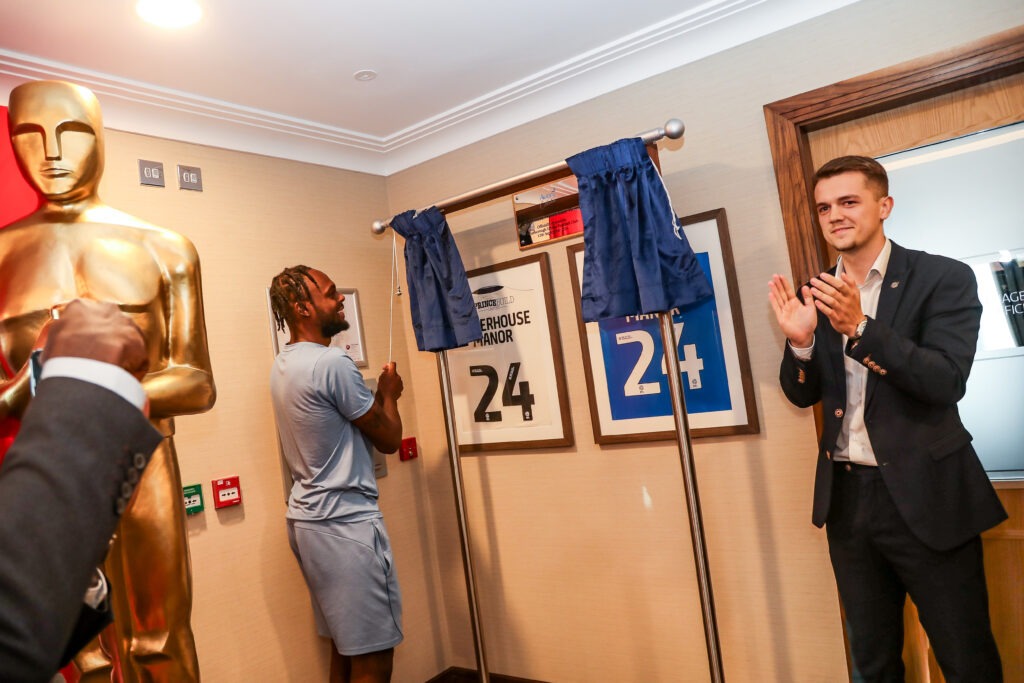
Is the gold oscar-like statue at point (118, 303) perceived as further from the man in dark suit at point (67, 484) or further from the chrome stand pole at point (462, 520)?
the man in dark suit at point (67, 484)

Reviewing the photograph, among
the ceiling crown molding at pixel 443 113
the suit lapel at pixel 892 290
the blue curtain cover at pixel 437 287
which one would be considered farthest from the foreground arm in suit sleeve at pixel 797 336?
the blue curtain cover at pixel 437 287

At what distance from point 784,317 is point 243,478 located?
1.98 metres

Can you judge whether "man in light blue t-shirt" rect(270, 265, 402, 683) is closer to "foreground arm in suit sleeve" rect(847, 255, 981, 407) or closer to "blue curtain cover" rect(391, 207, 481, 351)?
"blue curtain cover" rect(391, 207, 481, 351)

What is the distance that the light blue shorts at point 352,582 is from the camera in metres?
2.34

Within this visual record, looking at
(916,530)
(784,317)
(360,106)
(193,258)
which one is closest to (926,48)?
(784,317)

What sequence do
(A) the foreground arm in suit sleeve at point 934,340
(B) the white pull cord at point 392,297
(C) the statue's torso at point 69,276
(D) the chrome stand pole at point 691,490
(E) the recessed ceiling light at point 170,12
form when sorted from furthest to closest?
(B) the white pull cord at point 392,297
(D) the chrome stand pole at point 691,490
(E) the recessed ceiling light at point 170,12
(C) the statue's torso at point 69,276
(A) the foreground arm in suit sleeve at point 934,340

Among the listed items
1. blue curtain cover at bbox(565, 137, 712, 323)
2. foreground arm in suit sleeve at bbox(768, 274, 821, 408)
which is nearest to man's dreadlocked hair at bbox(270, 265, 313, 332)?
blue curtain cover at bbox(565, 137, 712, 323)

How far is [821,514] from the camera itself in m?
2.00

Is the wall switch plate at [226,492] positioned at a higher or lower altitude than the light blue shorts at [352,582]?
higher

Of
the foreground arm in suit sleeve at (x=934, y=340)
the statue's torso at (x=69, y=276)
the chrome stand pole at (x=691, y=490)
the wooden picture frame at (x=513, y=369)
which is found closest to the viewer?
the foreground arm in suit sleeve at (x=934, y=340)

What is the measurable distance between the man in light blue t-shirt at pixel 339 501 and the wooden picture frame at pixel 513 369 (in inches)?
29.2

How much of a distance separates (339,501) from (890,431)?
5.46ft

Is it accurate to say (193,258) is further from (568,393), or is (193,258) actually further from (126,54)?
(568,393)

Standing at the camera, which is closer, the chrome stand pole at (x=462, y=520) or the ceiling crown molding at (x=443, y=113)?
the ceiling crown molding at (x=443, y=113)
